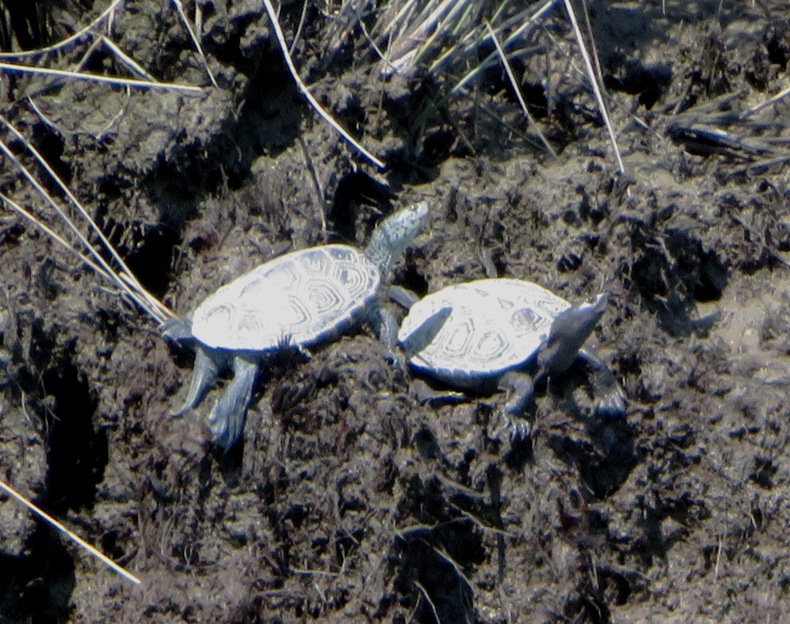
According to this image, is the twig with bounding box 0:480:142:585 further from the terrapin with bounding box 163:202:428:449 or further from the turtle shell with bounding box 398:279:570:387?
the turtle shell with bounding box 398:279:570:387

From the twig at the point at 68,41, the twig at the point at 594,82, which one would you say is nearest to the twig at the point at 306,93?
the twig at the point at 68,41

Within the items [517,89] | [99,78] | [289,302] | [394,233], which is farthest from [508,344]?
[99,78]

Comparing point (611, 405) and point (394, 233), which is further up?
point (394, 233)

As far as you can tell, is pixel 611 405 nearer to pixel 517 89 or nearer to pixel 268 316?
pixel 268 316

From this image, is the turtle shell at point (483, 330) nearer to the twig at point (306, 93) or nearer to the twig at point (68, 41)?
the twig at point (306, 93)

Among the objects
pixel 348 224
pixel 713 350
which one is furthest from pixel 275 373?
pixel 713 350

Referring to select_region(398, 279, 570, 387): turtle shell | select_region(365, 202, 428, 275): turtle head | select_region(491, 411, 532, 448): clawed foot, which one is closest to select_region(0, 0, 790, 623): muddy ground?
select_region(491, 411, 532, 448): clawed foot
